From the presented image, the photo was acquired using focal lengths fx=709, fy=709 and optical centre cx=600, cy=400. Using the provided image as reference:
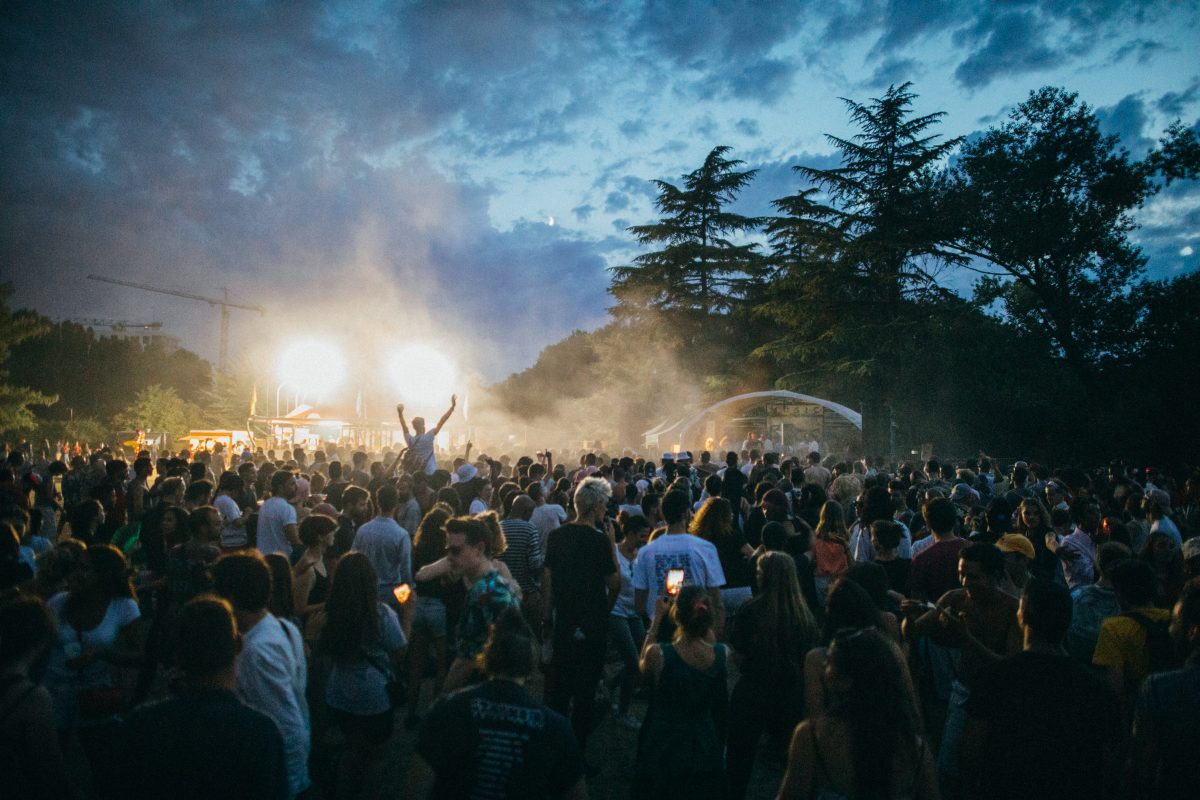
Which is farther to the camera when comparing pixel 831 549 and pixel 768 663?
pixel 831 549

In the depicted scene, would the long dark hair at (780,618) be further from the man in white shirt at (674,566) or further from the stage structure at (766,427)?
the stage structure at (766,427)

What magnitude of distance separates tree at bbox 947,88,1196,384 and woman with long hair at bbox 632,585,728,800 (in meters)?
31.6

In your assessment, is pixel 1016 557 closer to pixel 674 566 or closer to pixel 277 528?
pixel 674 566

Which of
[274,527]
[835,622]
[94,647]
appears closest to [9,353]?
[274,527]

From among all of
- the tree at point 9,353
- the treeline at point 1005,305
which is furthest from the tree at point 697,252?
the tree at point 9,353

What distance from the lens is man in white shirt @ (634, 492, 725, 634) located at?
192 inches

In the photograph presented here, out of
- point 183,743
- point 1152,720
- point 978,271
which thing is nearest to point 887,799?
point 1152,720

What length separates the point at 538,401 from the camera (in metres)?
68.4

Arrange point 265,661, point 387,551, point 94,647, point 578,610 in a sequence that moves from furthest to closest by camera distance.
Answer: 1. point 387,551
2. point 578,610
3. point 94,647
4. point 265,661

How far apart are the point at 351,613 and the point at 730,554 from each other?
331cm

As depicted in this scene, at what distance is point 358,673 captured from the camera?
3941mm

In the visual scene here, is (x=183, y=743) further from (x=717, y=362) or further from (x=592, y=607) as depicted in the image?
(x=717, y=362)

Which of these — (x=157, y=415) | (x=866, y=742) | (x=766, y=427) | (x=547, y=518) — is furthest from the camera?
(x=157, y=415)

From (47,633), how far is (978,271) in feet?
117
